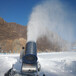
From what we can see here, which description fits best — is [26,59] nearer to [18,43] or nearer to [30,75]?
[30,75]

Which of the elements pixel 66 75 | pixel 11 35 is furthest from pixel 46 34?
pixel 66 75

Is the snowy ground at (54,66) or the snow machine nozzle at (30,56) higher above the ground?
the snow machine nozzle at (30,56)

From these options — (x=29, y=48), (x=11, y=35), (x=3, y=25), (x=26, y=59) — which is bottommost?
(x=26, y=59)

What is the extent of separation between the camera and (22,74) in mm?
6816

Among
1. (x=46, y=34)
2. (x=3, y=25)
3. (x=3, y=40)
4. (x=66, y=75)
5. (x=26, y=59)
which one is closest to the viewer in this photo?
(x=26, y=59)

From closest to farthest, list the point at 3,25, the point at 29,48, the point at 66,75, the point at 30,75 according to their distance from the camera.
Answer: the point at 30,75 → the point at 29,48 → the point at 66,75 → the point at 3,25

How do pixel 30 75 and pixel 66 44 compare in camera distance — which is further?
pixel 66 44

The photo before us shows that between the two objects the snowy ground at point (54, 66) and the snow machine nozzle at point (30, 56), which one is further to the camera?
the snowy ground at point (54, 66)

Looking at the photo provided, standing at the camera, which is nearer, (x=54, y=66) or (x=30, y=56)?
(x=30, y=56)

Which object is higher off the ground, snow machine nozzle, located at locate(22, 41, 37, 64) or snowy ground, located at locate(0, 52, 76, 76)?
snow machine nozzle, located at locate(22, 41, 37, 64)

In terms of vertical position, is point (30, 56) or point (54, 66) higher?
point (30, 56)

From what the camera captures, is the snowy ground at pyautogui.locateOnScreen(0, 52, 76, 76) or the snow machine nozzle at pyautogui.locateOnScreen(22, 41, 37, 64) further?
the snowy ground at pyautogui.locateOnScreen(0, 52, 76, 76)

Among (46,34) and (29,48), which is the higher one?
(46,34)

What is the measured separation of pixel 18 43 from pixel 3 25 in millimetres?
26448
